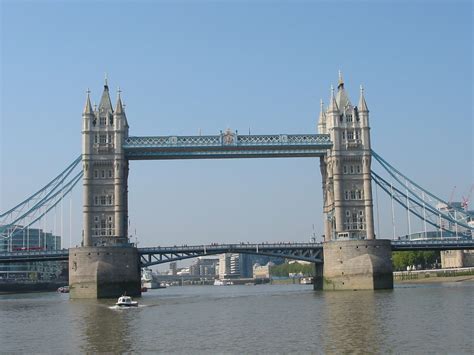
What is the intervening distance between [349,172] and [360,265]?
16424 mm

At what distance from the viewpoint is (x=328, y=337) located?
47000mm

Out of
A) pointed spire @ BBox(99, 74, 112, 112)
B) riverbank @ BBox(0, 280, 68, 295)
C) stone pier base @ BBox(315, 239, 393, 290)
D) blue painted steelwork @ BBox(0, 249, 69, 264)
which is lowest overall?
riverbank @ BBox(0, 280, 68, 295)

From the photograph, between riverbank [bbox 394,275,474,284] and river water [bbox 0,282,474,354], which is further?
riverbank [bbox 394,275,474,284]

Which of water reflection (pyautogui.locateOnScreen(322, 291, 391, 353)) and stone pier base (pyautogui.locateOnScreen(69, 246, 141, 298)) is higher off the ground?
stone pier base (pyautogui.locateOnScreen(69, 246, 141, 298))

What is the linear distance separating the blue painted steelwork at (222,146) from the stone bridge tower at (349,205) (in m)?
3.54

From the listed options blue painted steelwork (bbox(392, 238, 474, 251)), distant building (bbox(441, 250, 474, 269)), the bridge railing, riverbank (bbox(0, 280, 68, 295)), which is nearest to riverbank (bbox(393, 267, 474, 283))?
distant building (bbox(441, 250, 474, 269))

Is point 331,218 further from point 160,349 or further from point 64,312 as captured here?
point 160,349

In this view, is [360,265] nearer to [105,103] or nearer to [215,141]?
[215,141]

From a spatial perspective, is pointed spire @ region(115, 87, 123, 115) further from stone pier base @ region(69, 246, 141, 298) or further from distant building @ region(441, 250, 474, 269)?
distant building @ region(441, 250, 474, 269)

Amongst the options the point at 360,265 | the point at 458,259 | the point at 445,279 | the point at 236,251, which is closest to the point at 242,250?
the point at 236,251

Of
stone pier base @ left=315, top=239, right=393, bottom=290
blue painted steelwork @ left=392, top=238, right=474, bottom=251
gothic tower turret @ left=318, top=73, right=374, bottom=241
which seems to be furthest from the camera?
blue painted steelwork @ left=392, top=238, right=474, bottom=251

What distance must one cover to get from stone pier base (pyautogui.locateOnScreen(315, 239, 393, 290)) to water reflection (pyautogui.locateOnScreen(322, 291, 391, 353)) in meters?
27.5

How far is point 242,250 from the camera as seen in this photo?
11319 cm

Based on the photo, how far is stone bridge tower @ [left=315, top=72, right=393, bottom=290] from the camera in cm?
10500
